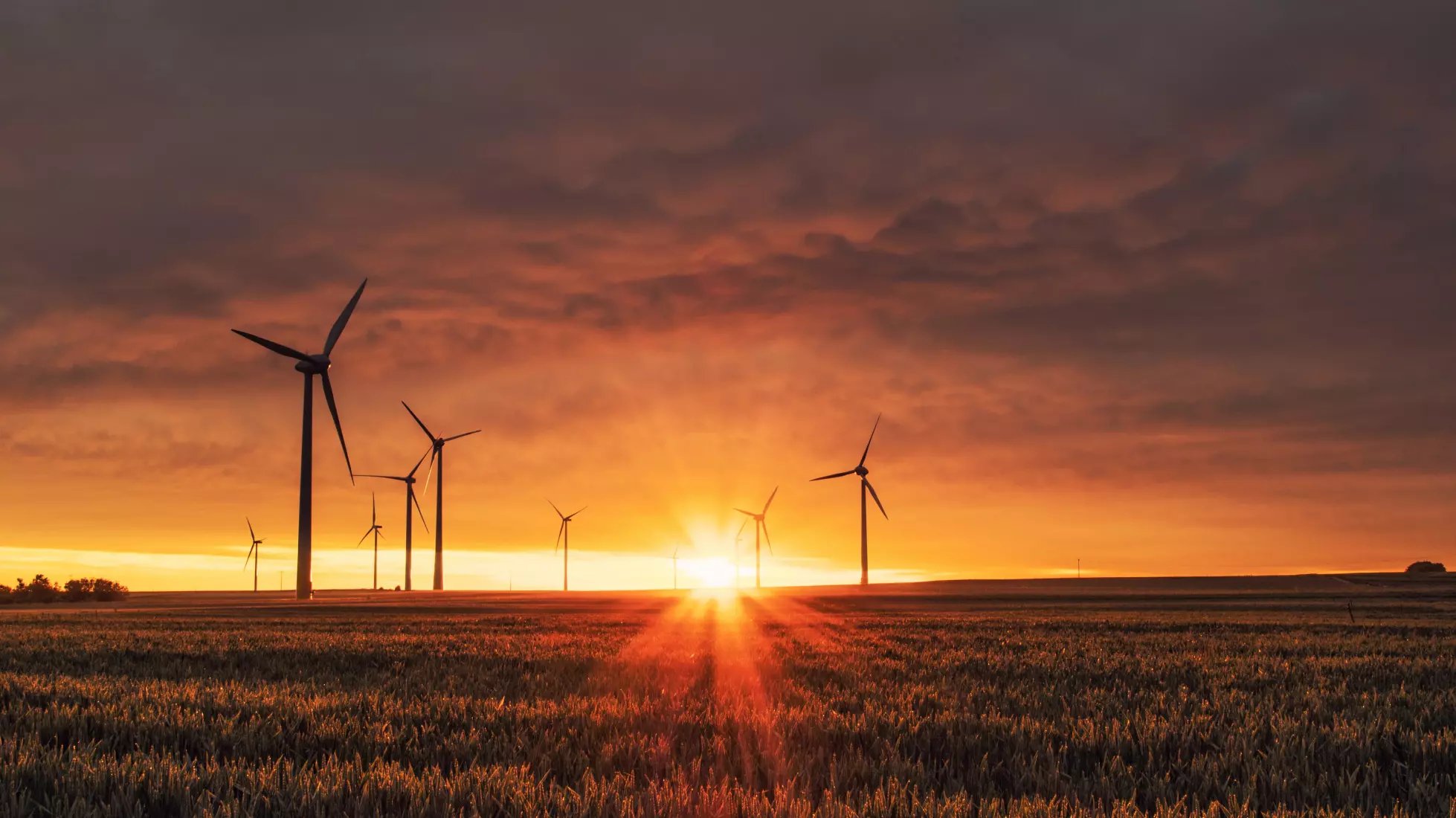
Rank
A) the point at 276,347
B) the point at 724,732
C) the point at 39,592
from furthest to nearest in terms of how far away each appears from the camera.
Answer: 1. the point at 39,592
2. the point at 276,347
3. the point at 724,732

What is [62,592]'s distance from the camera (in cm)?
13912

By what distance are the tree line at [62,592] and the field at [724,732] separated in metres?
136

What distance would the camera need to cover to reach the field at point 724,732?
708 cm

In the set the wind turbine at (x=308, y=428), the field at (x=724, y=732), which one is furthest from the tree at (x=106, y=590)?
the field at (x=724, y=732)

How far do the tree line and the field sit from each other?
136 metres

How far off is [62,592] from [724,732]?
159780 millimetres

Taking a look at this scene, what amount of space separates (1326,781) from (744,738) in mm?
5038

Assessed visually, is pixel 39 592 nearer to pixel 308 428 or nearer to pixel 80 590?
A: pixel 80 590

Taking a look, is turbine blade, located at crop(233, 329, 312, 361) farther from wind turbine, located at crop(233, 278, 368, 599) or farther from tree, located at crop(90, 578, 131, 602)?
tree, located at crop(90, 578, 131, 602)

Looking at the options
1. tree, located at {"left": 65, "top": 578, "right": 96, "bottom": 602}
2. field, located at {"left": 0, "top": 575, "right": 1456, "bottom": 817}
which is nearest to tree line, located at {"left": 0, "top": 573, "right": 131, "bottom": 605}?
tree, located at {"left": 65, "top": 578, "right": 96, "bottom": 602}

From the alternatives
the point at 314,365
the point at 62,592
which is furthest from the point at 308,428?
the point at 62,592

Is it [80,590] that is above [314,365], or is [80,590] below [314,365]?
below

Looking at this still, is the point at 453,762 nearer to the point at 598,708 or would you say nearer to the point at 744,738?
the point at 744,738

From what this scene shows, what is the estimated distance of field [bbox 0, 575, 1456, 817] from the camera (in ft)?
23.2
